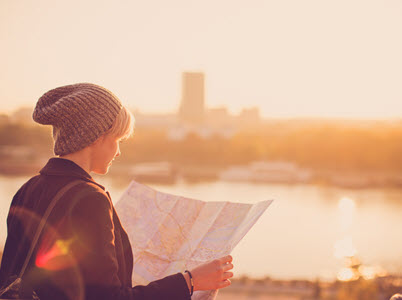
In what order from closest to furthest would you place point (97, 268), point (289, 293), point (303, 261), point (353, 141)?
point (97, 268) < point (289, 293) < point (303, 261) < point (353, 141)

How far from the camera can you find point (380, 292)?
14.9ft

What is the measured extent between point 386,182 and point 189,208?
1566 cm

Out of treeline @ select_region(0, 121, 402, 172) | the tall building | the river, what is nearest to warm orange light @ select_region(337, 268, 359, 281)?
the river

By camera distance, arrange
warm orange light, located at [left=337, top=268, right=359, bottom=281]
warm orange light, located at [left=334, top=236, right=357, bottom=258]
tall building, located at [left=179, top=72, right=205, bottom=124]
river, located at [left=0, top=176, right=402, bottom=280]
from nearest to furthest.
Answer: warm orange light, located at [left=337, top=268, right=359, bottom=281]
river, located at [left=0, top=176, right=402, bottom=280]
warm orange light, located at [left=334, top=236, right=357, bottom=258]
tall building, located at [left=179, top=72, right=205, bottom=124]

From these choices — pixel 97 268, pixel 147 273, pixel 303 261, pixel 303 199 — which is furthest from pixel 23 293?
pixel 303 199

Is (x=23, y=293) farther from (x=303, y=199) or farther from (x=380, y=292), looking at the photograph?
(x=303, y=199)

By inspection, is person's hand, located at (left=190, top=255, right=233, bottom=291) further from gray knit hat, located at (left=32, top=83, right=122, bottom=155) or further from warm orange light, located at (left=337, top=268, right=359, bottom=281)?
warm orange light, located at (left=337, top=268, right=359, bottom=281)

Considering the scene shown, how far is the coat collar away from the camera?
1.66 feet

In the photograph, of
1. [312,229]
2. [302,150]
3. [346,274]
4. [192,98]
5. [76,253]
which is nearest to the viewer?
[76,253]

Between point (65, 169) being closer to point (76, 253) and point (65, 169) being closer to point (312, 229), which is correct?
point (76, 253)

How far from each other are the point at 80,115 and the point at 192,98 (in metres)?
33.9

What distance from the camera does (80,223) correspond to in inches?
18.0

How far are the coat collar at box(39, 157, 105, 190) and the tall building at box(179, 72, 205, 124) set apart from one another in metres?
32.6

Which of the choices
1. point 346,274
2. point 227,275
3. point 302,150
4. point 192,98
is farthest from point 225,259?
point 192,98
